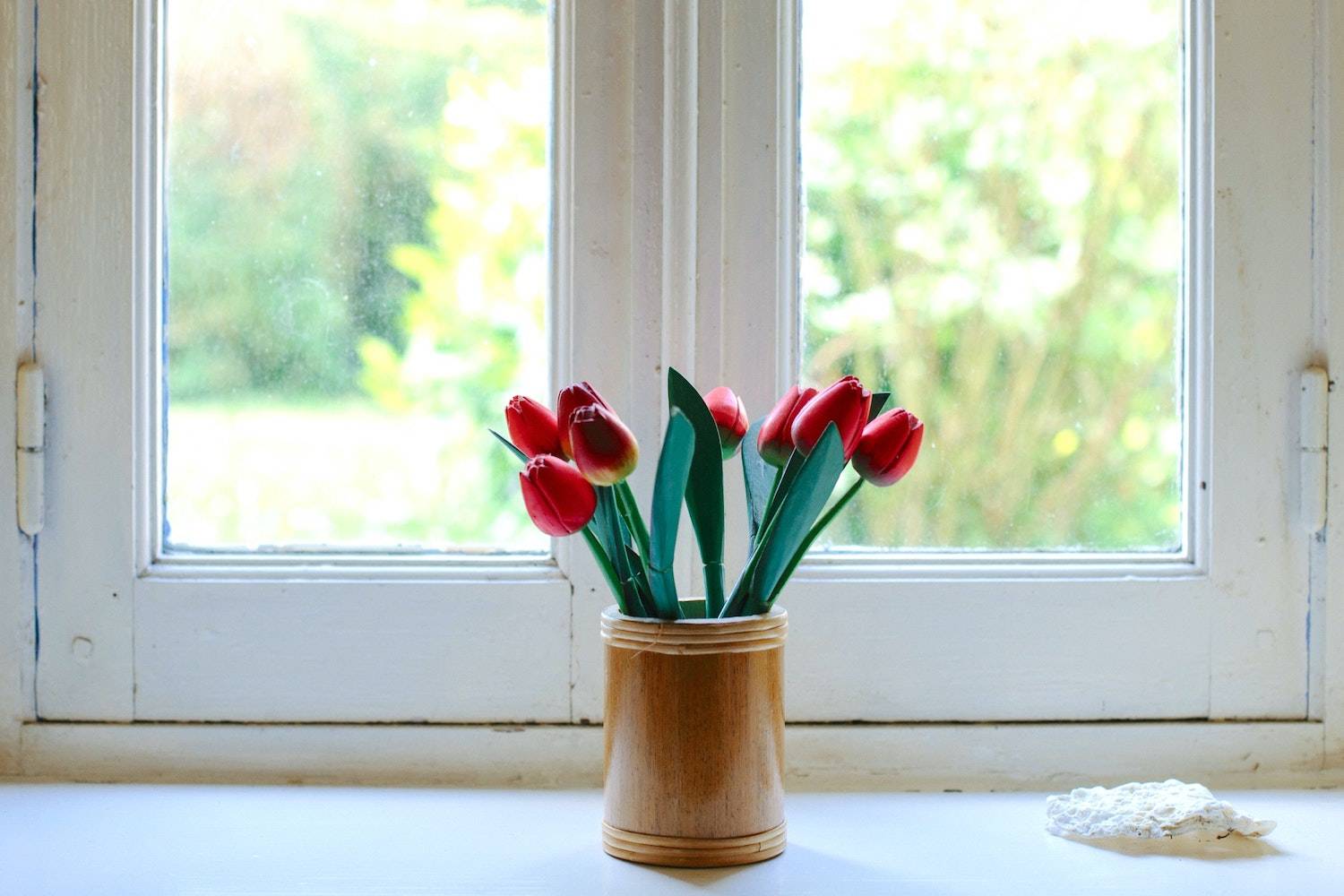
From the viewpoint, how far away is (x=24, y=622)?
2.91 ft

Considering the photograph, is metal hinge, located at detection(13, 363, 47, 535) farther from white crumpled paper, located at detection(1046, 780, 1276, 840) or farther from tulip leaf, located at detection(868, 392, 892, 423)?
white crumpled paper, located at detection(1046, 780, 1276, 840)

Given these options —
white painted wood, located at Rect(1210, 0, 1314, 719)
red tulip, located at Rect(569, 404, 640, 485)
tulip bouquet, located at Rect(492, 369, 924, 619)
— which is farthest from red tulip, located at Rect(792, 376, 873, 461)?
white painted wood, located at Rect(1210, 0, 1314, 719)

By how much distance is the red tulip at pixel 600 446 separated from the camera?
0.65 metres

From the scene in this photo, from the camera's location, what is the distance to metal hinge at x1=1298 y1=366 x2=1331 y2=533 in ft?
2.91

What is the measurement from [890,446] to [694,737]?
203 millimetres

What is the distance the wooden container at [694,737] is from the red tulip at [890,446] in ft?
0.34

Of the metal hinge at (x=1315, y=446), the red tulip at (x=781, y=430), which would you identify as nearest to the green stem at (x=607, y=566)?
the red tulip at (x=781, y=430)

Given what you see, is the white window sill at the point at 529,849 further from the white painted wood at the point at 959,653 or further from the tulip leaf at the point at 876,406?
the tulip leaf at the point at 876,406

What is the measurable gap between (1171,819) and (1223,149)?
482mm

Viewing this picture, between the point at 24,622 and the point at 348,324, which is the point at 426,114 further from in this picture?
the point at 24,622

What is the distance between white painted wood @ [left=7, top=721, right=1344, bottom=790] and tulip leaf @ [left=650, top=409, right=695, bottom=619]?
0.74 ft

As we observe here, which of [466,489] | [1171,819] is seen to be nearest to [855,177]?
[466,489]

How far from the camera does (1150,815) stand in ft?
2.50

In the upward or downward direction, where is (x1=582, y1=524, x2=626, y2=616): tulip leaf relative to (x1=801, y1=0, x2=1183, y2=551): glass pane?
downward
